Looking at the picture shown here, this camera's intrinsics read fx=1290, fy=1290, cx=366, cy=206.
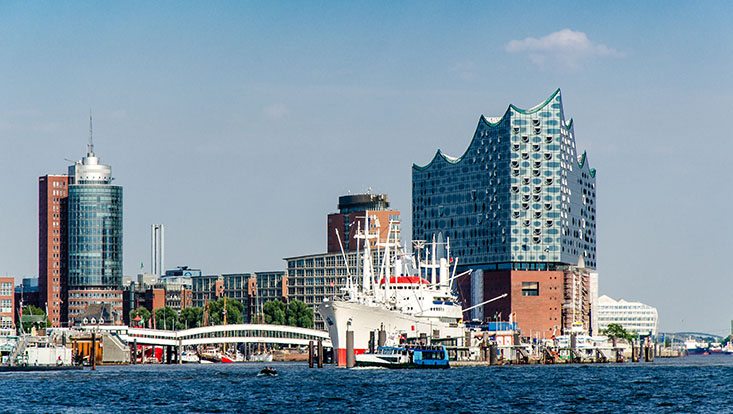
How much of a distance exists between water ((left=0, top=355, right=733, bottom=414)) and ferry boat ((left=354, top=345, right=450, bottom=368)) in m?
3.53

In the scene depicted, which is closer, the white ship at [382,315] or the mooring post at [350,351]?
the mooring post at [350,351]

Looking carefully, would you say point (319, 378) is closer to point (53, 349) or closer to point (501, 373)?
point (501, 373)

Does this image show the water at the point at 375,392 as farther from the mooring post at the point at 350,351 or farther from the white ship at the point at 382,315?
the white ship at the point at 382,315

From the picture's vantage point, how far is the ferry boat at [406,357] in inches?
6511

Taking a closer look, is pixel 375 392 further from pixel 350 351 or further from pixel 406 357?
pixel 350 351

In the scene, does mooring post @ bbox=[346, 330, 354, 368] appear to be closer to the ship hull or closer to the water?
the water

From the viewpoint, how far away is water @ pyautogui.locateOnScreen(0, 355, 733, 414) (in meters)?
106

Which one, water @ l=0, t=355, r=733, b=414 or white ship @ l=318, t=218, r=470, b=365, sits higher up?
white ship @ l=318, t=218, r=470, b=365

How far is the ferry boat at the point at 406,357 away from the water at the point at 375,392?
3.53 m

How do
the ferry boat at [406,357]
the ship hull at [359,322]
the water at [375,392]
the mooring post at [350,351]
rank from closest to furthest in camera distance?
the water at [375,392]
the ferry boat at [406,357]
the mooring post at [350,351]
the ship hull at [359,322]

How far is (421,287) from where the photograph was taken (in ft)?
655

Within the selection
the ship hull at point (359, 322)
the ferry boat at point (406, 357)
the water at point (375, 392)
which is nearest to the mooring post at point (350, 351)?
the ferry boat at point (406, 357)

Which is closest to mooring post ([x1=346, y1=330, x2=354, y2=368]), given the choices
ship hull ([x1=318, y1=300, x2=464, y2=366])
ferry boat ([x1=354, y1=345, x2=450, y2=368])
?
ferry boat ([x1=354, y1=345, x2=450, y2=368])

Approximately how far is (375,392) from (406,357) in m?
43.9
